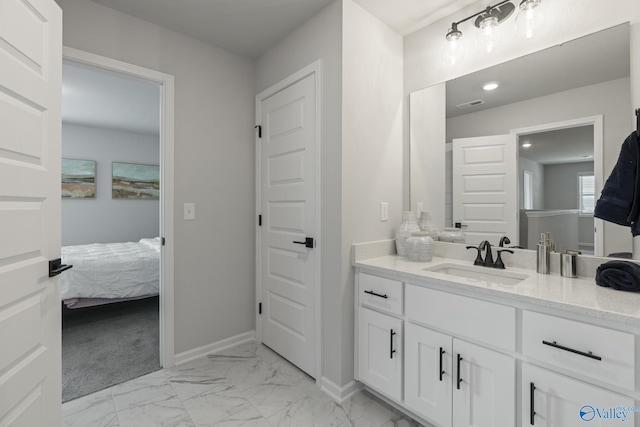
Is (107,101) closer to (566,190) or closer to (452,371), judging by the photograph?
(452,371)

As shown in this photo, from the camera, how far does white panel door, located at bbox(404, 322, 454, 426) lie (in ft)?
4.62

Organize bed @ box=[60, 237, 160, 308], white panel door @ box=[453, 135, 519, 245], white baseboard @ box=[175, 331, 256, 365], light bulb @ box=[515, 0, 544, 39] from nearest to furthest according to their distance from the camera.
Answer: light bulb @ box=[515, 0, 544, 39]
white panel door @ box=[453, 135, 519, 245]
white baseboard @ box=[175, 331, 256, 365]
bed @ box=[60, 237, 160, 308]

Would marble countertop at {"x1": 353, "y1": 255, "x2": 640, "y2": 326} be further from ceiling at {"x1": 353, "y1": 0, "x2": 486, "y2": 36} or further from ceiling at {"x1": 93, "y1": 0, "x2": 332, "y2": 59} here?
ceiling at {"x1": 93, "y1": 0, "x2": 332, "y2": 59}

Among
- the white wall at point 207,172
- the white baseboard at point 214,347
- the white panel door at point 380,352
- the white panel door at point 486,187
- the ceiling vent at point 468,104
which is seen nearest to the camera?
the white panel door at point 380,352

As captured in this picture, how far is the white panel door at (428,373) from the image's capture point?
4.62ft

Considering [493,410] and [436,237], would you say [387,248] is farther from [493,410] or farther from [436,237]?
[493,410]

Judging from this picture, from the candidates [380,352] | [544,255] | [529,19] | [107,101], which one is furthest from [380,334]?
[107,101]

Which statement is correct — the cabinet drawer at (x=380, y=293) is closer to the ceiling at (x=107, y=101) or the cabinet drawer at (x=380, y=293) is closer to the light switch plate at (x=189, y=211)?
the light switch plate at (x=189, y=211)

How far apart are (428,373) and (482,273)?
2.07 ft

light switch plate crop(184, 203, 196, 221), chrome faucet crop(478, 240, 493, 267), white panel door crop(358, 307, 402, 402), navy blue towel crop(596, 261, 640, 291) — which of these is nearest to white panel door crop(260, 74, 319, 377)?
white panel door crop(358, 307, 402, 402)

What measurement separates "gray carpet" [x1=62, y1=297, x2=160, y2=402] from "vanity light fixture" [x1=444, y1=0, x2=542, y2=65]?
120 inches

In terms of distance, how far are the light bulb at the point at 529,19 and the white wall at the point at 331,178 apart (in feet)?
3.26

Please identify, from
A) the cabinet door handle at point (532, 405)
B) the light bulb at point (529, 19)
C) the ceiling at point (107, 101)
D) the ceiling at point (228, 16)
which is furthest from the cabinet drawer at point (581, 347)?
the ceiling at point (107, 101)

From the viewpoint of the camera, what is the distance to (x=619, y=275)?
1228mm
